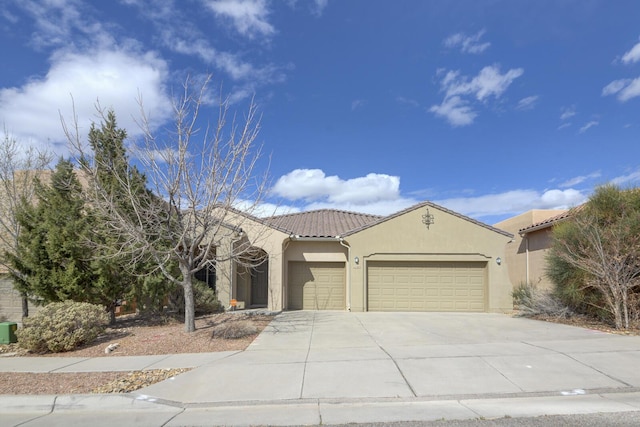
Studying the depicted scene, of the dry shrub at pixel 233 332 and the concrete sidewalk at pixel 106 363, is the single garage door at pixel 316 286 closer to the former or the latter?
the dry shrub at pixel 233 332

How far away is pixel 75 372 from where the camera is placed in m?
7.90

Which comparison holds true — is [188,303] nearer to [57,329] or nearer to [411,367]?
[57,329]

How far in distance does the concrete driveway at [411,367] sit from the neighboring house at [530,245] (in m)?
8.03

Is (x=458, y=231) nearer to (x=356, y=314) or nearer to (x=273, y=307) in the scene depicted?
(x=356, y=314)

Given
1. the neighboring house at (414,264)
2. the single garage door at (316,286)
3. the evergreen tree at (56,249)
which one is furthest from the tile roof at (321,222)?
the evergreen tree at (56,249)

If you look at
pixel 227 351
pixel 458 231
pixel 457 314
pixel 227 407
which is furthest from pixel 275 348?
pixel 458 231

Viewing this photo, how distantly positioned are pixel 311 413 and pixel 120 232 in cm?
836

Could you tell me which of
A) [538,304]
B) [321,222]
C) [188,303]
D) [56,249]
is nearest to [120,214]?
[56,249]

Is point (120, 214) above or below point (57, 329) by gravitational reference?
above

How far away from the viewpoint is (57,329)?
966cm

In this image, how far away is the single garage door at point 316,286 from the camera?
18.1 m

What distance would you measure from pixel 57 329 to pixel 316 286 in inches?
404

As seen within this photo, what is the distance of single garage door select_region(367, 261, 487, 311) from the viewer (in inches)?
674

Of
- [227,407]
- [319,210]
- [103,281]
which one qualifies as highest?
[319,210]
